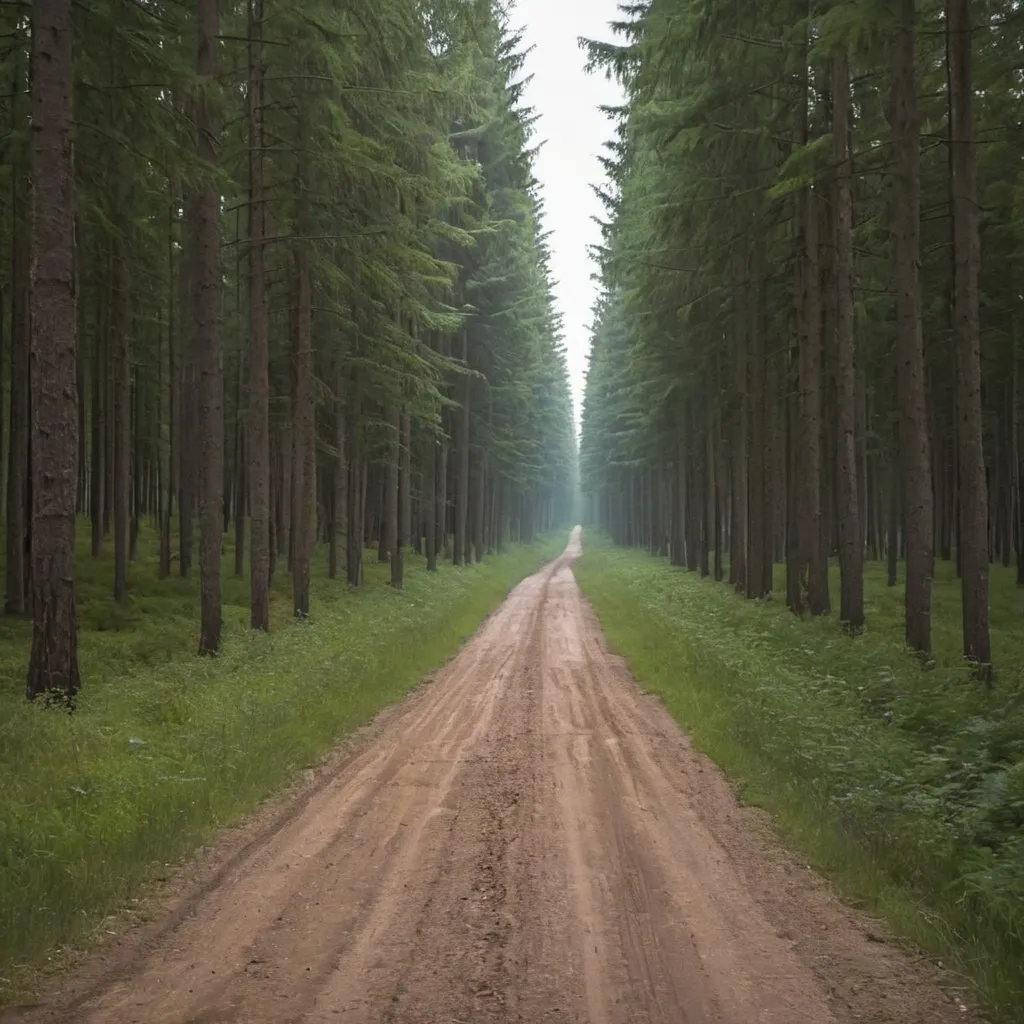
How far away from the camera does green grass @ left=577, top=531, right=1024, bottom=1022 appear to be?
17.3 ft

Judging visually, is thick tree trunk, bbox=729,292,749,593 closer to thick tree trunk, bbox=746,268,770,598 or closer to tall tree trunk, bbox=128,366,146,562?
thick tree trunk, bbox=746,268,770,598

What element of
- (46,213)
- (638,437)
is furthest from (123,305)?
(638,437)

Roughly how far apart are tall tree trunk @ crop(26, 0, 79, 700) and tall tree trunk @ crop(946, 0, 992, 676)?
11970mm

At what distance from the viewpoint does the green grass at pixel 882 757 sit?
5.28 m

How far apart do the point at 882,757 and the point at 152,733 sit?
7.64m

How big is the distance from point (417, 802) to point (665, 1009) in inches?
155

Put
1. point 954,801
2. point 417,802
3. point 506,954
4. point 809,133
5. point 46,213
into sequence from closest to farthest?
point 506,954 → point 954,801 → point 417,802 → point 46,213 → point 809,133

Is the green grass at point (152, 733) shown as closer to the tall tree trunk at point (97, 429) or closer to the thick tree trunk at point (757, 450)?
the tall tree trunk at point (97, 429)

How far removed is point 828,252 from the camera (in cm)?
1919

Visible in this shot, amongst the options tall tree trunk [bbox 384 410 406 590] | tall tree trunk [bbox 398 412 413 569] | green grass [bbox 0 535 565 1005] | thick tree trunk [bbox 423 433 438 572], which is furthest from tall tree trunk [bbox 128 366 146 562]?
thick tree trunk [bbox 423 433 438 572]

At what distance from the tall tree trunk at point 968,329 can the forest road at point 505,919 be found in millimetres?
6664

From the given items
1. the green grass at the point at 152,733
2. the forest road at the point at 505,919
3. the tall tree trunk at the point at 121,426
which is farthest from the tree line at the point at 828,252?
→ the tall tree trunk at the point at 121,426

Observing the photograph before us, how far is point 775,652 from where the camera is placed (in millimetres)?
14977

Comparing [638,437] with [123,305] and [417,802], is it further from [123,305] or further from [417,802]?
[417,802]
